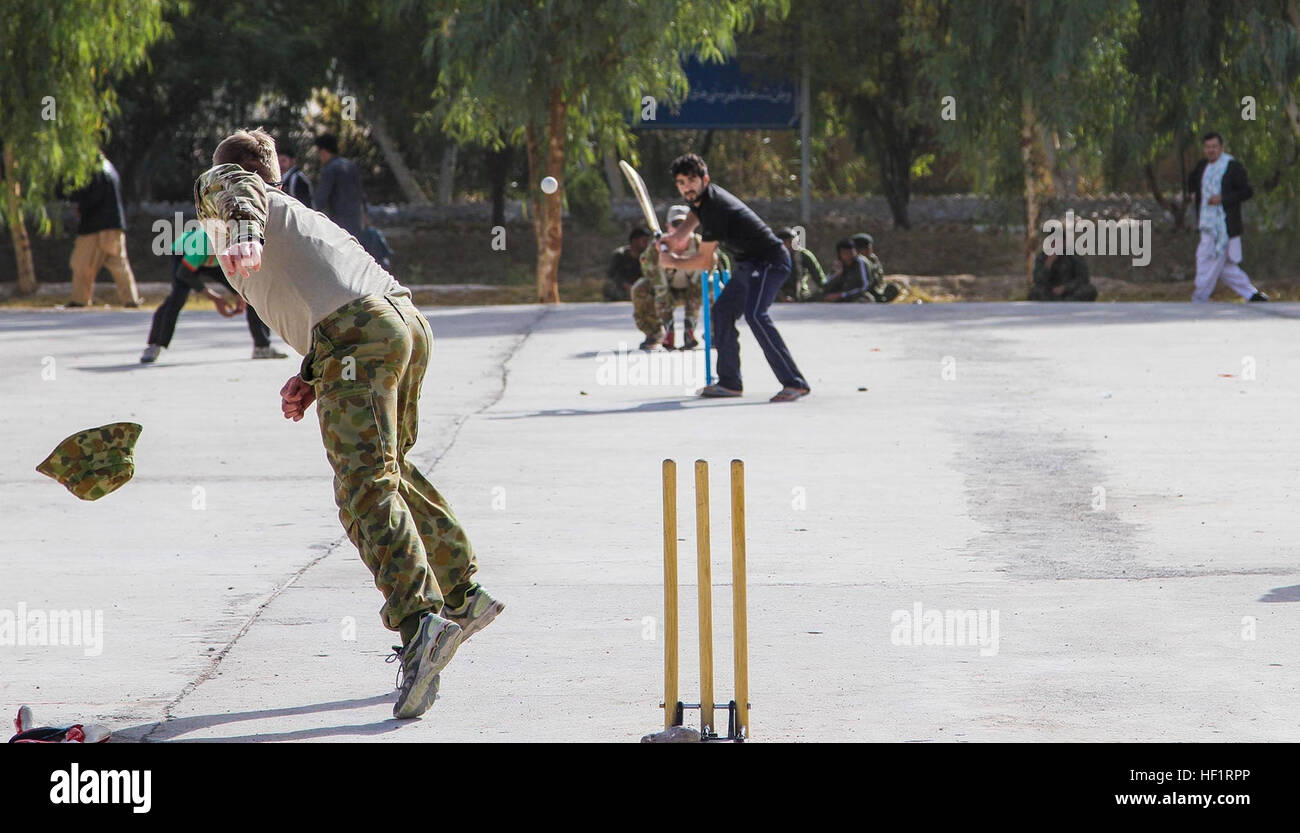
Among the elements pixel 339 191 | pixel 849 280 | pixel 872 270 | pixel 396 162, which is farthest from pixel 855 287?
pixel 396 162

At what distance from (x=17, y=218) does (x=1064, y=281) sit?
1374 centimetres

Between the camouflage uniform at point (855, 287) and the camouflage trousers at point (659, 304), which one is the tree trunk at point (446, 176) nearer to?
the camouflage uniform at point (855, 287)

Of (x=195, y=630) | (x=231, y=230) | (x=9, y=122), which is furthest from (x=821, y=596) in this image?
(x=9, y=122)

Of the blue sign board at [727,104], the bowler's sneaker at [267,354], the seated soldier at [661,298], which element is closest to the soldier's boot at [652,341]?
the seated soldier at [661,298]

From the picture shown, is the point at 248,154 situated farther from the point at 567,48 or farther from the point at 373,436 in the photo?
the point at 567,48

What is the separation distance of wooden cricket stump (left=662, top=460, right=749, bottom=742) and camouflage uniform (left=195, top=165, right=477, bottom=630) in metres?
0.89

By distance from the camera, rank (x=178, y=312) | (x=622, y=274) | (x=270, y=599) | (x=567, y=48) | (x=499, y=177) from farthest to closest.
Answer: (x=499, y=177) → (x=567, y=48) → (x=622, y=274) → (x=178, y=312) → (x=270, y=599)

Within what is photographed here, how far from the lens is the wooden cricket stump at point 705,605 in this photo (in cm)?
477

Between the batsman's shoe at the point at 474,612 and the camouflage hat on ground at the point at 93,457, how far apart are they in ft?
3.30

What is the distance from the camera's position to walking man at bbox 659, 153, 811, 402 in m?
12.9

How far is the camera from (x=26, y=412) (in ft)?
41.1

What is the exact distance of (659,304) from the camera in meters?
16.6

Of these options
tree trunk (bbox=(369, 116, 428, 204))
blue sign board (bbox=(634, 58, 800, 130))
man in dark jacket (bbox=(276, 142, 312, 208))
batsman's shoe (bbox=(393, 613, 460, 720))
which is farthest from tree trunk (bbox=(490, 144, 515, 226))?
batsman's shoe (bbox=(393, 613, 460, 720))
